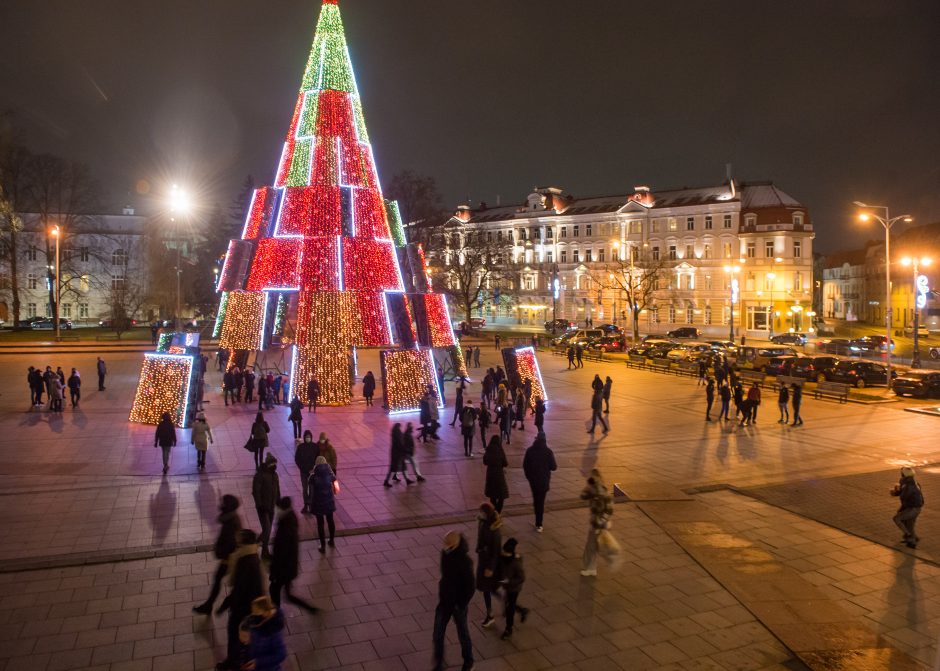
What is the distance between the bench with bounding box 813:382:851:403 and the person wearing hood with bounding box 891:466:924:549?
17276mm

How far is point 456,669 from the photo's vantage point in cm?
657

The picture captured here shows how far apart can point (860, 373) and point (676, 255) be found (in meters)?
38.9

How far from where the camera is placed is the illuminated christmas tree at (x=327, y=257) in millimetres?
21531

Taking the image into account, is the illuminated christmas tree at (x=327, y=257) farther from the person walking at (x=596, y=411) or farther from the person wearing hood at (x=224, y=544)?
the person wearing hood at (x=224, y=544)

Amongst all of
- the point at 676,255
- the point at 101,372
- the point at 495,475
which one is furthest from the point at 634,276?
the point at 495,475

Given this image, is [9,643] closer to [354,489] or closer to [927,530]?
[354,489]

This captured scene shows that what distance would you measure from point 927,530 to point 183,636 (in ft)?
37.1

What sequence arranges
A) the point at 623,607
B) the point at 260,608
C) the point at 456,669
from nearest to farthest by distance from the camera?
the point at 260,608 → the point at 456,669 → the point at 623,607

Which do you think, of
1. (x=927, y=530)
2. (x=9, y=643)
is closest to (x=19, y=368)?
(x=9, y=643)

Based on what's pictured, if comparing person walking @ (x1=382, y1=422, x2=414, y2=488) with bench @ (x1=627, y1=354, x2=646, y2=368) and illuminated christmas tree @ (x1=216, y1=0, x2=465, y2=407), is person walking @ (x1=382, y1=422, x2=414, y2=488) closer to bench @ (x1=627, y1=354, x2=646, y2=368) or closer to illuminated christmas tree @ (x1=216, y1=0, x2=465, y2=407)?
illuminated christmas tree @ (x1=216, y1=0, x2=465, y2=407)

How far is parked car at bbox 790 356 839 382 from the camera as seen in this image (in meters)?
32.3

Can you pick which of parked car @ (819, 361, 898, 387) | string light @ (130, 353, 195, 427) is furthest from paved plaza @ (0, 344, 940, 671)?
parked car @ (819, 361, 898, 387)

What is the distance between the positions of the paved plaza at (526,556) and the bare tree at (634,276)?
39.7 metres

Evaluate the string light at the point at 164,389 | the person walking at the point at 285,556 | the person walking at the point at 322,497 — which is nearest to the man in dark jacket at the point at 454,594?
the person walking at the point at 285,556
